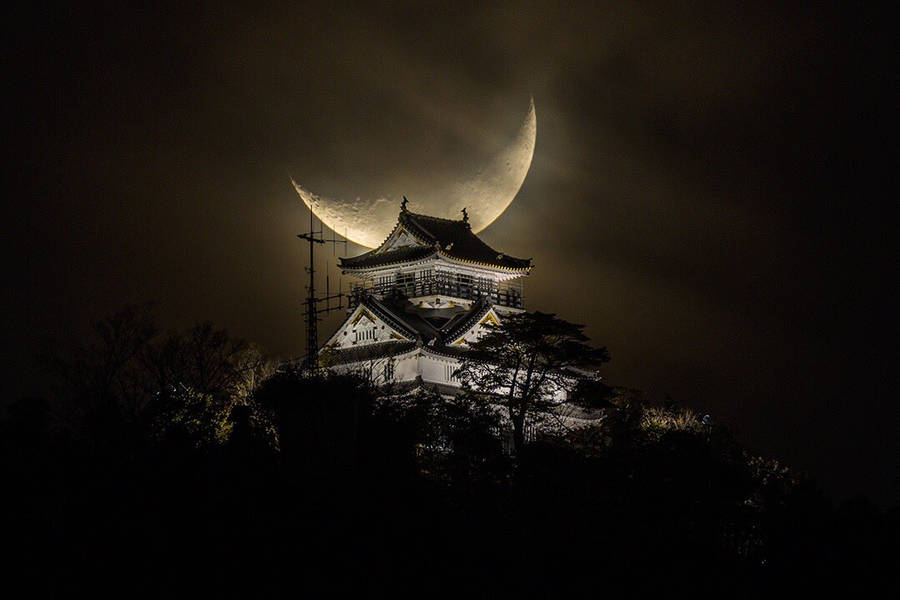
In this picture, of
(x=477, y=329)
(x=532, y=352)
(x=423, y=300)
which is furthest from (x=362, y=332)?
(x=532, y=352)

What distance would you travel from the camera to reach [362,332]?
57062 millimetres

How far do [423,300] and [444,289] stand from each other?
3.63ft

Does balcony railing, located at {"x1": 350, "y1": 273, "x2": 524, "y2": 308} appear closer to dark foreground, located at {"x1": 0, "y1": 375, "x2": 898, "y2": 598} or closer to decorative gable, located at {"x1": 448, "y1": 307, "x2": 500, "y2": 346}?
decorative gable, located at {"x1": 448, "y1": 307, "x2": 500, "y2": 346}

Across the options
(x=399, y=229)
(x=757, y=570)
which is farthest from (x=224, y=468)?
(x=399, y=229)

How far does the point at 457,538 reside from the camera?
3266 centimetres

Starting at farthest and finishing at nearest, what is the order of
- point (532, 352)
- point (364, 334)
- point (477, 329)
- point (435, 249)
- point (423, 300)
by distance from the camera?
1. point (423, 300)
2. point (435, 249)
3. point (364, 334)
4. point (477, 329)
5. point (532, 352)

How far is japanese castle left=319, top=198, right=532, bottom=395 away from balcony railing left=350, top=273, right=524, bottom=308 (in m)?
0.05

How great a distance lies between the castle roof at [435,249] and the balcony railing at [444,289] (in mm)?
1018

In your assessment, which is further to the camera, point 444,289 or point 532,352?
point 444,289

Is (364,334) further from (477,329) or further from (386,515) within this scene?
(386,515)

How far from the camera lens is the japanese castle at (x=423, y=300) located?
54469 mm

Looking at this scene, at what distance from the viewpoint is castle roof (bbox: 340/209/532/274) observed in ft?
194

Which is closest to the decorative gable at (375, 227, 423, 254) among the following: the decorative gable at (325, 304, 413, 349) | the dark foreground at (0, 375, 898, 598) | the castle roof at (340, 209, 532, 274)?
the castle roof at (340, 209, 532, 274)

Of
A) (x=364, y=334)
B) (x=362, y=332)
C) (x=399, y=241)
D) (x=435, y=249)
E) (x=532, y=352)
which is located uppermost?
(x=399, y=241)
